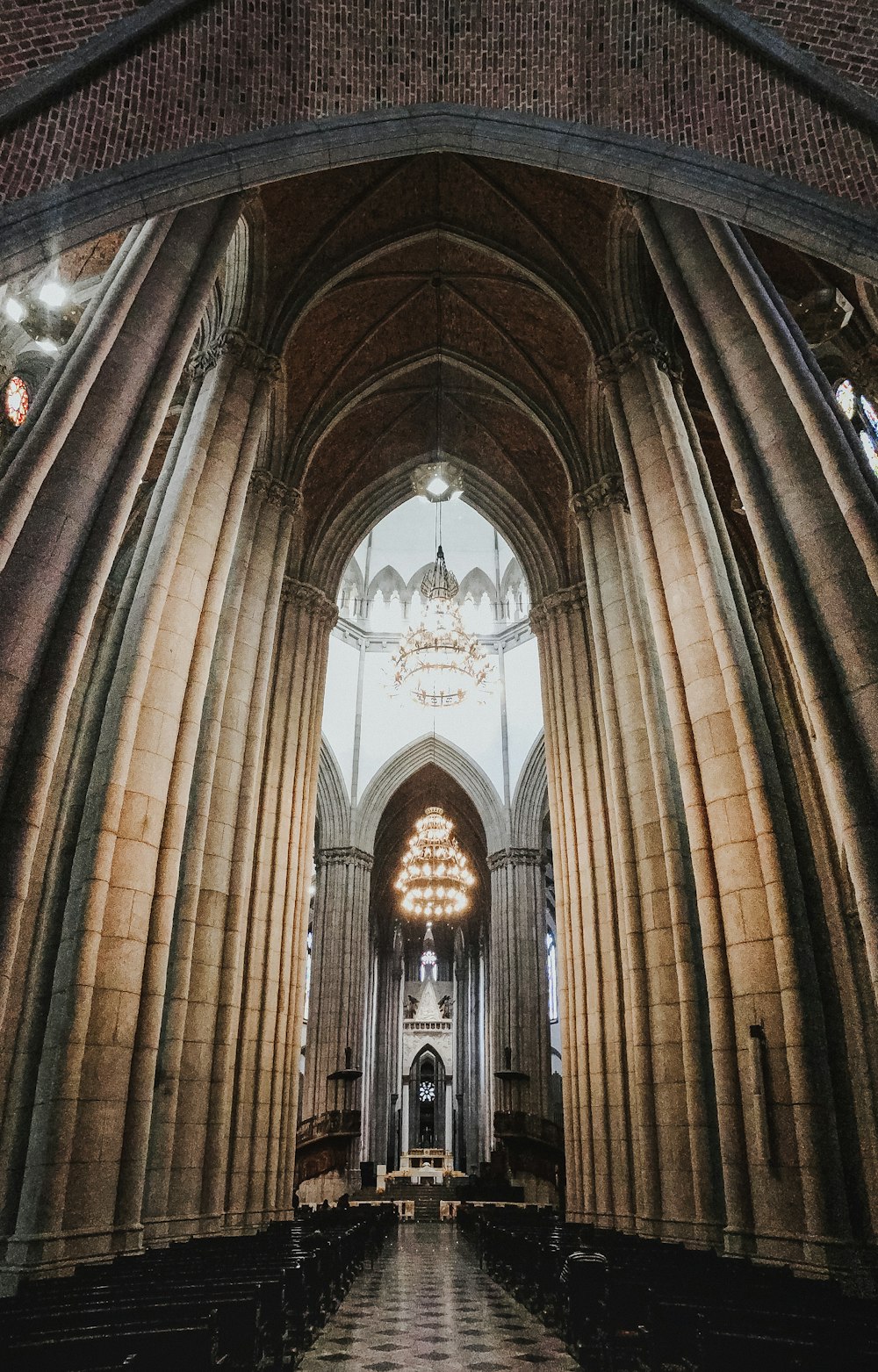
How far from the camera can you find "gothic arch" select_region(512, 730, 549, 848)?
29.8 metres

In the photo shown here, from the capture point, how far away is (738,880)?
345 inches

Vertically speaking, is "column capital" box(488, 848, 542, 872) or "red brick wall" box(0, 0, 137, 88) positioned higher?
"column capital" box(488, 848, 542, 872)

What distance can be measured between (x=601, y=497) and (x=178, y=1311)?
14.2 meters

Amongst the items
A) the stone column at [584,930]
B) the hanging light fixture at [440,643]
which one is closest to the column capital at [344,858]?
the hanging light fixture at [440,643]

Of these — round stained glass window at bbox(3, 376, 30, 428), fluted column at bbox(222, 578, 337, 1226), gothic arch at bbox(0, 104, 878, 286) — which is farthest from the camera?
round stained glass window at bbox(3, 376, 30, 428)

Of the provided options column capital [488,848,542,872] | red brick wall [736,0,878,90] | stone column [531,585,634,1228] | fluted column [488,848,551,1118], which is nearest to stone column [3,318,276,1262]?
red brick wall [736,0,878,90]

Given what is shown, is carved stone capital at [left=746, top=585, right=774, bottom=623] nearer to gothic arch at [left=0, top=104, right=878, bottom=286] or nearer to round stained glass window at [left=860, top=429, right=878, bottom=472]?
round stained glass window at [left=860, top=429, right=878, bottom=472]

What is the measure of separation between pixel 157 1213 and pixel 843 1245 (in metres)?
6.89

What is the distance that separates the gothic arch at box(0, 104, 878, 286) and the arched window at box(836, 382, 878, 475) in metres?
8.16

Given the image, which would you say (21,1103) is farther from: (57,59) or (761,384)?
(761,384)

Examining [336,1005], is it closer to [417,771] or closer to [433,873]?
[433,873]

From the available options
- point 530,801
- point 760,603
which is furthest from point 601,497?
point 530,801

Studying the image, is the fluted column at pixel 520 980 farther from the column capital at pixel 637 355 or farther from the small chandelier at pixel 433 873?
the column capital at pixel 637 355

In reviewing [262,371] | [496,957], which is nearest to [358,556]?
[496,957]
